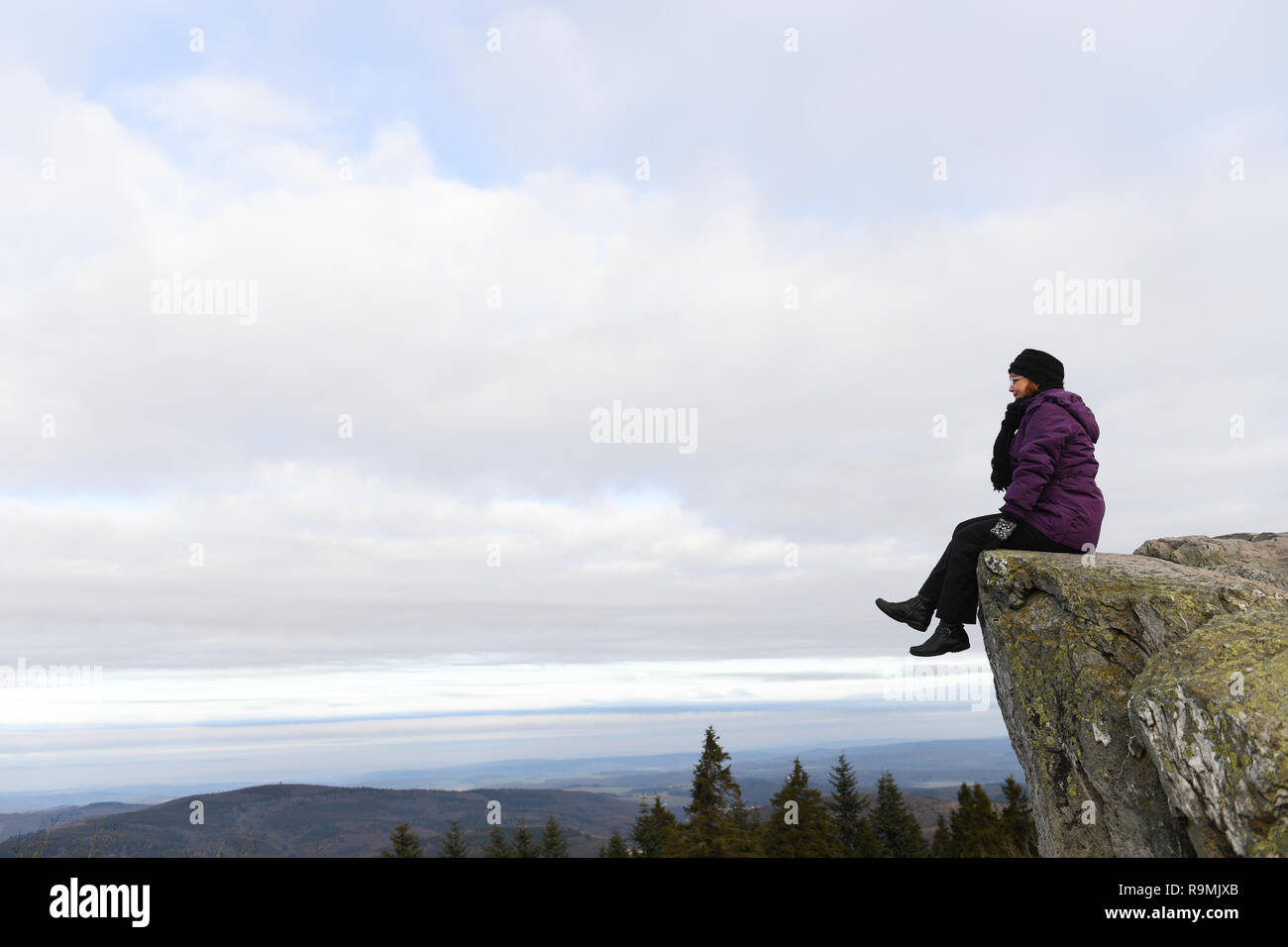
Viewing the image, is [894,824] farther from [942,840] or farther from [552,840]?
[552,840]

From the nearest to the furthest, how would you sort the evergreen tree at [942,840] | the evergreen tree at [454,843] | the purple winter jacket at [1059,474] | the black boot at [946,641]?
the purple winter jacket at [1059,474], the black boot at [946,641], the evergreen tree at [942,840], the evergreen tree at [454,843]

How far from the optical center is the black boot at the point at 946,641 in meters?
10.8

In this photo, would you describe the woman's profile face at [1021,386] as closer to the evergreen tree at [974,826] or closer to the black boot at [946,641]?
the black boot at [946,641]

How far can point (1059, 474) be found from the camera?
10344 millimetres

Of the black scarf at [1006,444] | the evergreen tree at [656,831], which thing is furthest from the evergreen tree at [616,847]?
the black scarf at [1006,444]

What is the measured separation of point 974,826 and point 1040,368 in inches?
2686

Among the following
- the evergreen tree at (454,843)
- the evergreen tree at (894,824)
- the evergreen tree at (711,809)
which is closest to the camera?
the evergreen tree at (711,809)

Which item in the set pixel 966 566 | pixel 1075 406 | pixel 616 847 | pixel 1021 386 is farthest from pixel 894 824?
pixel 1075 406

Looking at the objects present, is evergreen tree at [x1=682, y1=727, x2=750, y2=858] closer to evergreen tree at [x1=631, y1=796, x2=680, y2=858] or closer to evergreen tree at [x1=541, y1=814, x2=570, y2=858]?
evergreen tree at [x1=631, y1=796, x2=680, y2=858]
